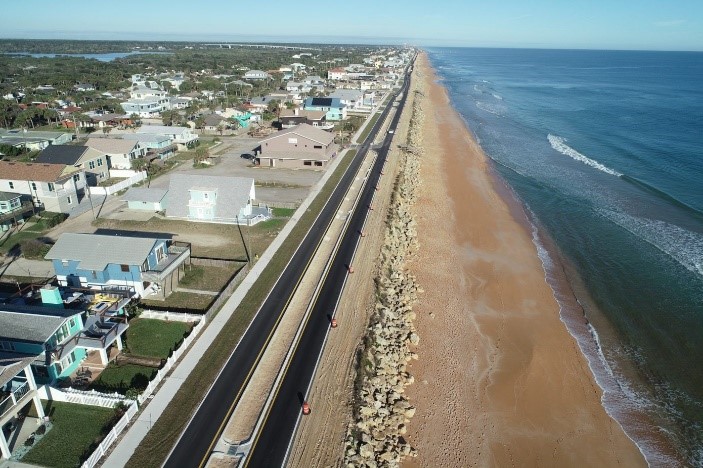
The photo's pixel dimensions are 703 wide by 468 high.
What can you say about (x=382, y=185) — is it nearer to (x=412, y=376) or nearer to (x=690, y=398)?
(x=412, y=376)

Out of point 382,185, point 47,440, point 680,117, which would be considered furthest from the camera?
point 680,117

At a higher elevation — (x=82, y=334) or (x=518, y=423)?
(x=82, y=334)

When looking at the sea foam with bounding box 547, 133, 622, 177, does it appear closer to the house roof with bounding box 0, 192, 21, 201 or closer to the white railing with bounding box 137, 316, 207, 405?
the white railing with bounding box 137, 316, 207, 405

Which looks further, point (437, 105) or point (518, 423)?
point (437, 105)

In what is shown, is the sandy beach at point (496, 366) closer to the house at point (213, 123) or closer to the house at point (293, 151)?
the house at point (293, 151)

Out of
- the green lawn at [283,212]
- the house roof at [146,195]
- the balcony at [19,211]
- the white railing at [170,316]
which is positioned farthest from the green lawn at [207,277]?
the balcony at [19,211]

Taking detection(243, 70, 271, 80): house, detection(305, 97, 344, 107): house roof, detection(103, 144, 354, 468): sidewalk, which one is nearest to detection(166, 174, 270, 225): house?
detection(103, 144, 354, 468): sidewalk

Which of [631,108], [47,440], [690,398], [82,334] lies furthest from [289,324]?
[631,108]

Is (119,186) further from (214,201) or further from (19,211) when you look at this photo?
(214,201)

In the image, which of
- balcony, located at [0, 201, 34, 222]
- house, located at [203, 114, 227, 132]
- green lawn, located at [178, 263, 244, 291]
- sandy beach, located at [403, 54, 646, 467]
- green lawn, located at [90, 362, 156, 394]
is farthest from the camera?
house, located at [203, 114, 227, 132]
